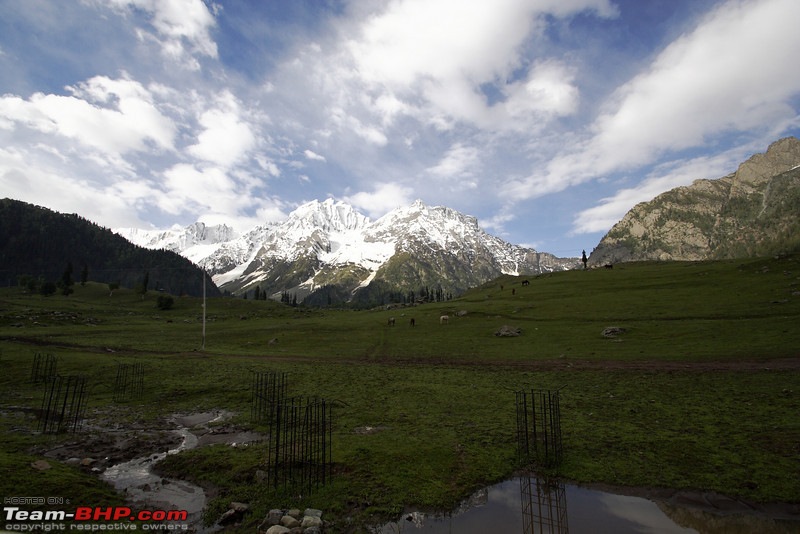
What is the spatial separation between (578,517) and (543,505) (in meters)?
1.64

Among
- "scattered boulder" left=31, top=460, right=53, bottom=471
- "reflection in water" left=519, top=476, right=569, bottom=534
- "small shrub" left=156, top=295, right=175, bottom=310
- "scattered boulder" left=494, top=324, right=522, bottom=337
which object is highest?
"small shrub" left=156, top=295, right=175, bottom=310

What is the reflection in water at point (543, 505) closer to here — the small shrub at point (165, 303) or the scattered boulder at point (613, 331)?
the scattered boulder at point (613, 331)

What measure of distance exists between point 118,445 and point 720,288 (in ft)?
388

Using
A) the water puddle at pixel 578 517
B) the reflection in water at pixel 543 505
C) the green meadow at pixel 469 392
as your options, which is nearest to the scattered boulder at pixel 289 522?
the green meadow at pixel 469 392

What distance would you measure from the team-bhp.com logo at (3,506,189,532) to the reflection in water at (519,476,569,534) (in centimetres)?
1464

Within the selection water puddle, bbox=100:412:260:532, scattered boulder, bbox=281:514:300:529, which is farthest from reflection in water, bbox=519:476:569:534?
water puddle, bbox=100:412:260:532

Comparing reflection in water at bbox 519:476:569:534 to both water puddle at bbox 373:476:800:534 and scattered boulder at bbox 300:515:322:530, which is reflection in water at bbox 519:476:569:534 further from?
scattered boulder at bbox 300:515:322:530

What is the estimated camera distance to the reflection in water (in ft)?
52.5

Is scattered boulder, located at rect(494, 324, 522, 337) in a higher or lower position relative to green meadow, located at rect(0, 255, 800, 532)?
higher

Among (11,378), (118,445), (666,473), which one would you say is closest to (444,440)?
(666,473)

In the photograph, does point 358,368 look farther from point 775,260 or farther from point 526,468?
point 775,260

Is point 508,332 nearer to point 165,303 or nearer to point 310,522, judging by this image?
point 310,522

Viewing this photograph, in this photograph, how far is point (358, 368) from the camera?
5359 centimetres

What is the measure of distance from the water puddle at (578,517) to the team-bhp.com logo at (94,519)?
8.78 meters
